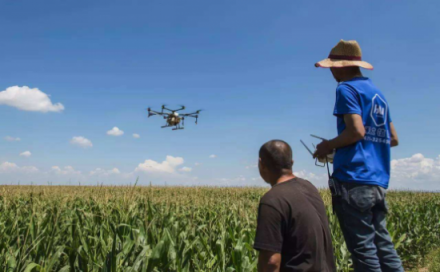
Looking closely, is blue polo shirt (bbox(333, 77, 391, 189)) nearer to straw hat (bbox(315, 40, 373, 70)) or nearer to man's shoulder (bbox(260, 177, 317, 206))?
straw hat (bbox(315, 40, 373, 70))

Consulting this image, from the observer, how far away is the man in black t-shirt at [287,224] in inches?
98.5

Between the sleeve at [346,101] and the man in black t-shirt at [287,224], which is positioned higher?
the sleeve at [346,101]

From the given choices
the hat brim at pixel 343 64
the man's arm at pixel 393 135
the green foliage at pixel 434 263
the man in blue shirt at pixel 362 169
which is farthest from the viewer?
the green foliage at pixel 434 263

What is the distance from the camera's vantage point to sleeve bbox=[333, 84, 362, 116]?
11.1 feet

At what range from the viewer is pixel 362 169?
10.8 feet

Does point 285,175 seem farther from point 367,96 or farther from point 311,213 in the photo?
point 367,96

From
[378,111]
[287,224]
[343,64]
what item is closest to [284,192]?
[287,224]

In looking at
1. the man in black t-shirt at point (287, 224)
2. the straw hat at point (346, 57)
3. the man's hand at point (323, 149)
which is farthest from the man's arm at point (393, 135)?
the man in black t-shirt at point (287, 224)

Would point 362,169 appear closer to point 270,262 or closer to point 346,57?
point 346,57

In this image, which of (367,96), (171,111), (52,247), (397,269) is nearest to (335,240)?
(397,269)

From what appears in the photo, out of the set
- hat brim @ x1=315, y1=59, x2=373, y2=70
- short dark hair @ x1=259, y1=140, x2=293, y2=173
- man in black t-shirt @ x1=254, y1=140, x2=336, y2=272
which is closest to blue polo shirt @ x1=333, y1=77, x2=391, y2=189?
hat brim @ x1=315, y1=59, x2=373, y2=70

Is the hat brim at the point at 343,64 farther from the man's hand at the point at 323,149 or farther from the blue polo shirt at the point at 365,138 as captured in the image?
the man's hand at the point at 323,149

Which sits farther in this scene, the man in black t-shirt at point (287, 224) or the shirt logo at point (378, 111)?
the shirt logo at point (378, 111)

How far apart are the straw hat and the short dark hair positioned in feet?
4.60
